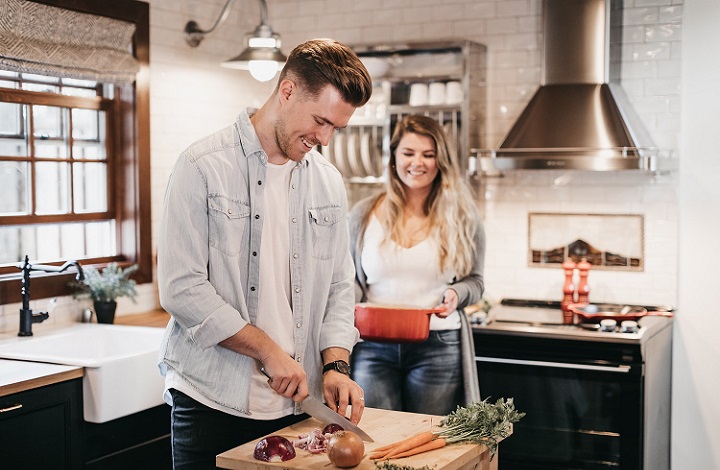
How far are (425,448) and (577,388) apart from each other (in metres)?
2.21

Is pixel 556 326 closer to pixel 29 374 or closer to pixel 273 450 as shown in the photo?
pixel 29 374

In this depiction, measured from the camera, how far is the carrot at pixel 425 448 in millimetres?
2141

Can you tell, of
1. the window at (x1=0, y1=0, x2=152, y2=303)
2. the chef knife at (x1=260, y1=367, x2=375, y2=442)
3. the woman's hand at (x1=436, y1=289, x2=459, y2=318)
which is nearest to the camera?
the chef knife at (x1=260, y1=367, x2=375, y2=442)

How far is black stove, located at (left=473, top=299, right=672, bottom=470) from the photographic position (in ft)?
13.4

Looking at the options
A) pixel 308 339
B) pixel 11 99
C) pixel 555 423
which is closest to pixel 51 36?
pixel 11 99

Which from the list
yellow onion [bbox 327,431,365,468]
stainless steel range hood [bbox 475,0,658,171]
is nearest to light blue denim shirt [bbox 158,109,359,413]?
yellow onion [bbox 327,431,365,468]

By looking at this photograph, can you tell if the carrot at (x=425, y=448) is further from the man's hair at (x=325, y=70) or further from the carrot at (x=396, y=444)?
the man's hair at (x=325, y=70)

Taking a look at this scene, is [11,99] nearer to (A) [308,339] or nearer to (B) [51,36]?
(B) [51,36]

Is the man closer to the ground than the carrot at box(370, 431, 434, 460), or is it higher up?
higher up

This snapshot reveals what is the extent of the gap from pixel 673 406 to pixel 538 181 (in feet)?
4.40

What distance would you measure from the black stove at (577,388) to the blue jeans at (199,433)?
222 centimetres

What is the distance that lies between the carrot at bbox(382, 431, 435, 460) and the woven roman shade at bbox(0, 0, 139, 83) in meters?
2.37

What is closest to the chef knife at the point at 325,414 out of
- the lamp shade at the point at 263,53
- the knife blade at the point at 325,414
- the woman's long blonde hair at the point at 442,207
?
the knife blade at the point at 325,414

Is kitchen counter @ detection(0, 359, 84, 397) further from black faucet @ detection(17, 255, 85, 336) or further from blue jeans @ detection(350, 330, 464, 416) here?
blue jeans @ detection(350, 330, 464, 416)
